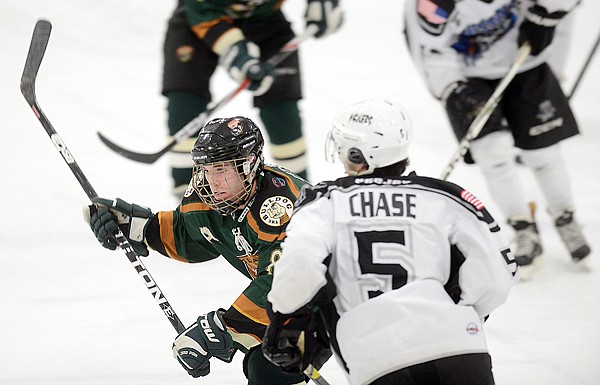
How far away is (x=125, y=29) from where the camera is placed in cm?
598

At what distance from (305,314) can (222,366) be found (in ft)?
3.25

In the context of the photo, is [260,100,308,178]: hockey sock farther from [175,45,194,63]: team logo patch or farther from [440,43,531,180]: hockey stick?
[440,43,531,180]: hockey stick

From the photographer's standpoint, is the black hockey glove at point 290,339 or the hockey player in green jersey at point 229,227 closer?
the black hockey glove at point 290,339

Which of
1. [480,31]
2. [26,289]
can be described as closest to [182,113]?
[26,289]

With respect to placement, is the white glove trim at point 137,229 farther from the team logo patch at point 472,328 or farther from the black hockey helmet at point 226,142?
the team logo patch at point 472,328

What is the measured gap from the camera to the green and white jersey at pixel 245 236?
6.38 ft

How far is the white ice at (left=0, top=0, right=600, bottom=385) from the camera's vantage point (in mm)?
2707

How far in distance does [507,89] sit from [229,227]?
147cm

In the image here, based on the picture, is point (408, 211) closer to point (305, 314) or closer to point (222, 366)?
point (305, 314)

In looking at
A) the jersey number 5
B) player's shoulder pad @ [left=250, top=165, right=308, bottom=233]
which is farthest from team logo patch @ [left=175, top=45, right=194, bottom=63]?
the jersey number 5

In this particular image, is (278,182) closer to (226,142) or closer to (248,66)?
(226,142)

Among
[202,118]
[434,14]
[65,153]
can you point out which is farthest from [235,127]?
[202,118]

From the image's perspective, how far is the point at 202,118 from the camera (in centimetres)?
341

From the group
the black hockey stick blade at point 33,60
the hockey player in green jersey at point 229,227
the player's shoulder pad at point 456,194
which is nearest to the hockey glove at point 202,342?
the hockey player in green jersey at point 229,227
